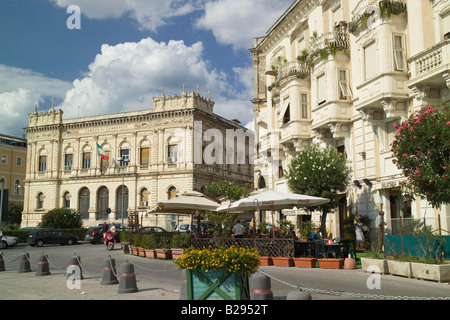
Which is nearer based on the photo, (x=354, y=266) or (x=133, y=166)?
(x=354, y=266)

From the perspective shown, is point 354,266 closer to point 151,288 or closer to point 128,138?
point 151,288

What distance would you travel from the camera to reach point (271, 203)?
17328 millimetres

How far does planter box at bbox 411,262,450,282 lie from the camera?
1181cm

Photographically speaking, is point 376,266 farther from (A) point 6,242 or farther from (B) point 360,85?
(A) point 6,242

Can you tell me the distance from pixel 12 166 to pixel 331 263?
66994 mm

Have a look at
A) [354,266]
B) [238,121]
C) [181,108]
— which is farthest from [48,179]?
[354,266]

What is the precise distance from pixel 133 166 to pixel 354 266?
4257cm

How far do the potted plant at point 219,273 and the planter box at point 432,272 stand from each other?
639cm

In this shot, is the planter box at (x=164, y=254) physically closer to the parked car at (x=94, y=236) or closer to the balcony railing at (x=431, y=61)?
the balcony railing at (x=431, y=61)

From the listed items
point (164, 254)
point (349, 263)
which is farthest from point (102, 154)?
point (349, 263)

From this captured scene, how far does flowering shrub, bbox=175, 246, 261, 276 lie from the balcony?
40.3ft

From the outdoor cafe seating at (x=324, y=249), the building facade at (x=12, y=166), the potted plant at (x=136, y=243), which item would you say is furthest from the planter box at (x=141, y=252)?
the building facade at (x=12, y=166)

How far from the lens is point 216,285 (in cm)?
779

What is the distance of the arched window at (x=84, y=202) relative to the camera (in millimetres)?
57125
